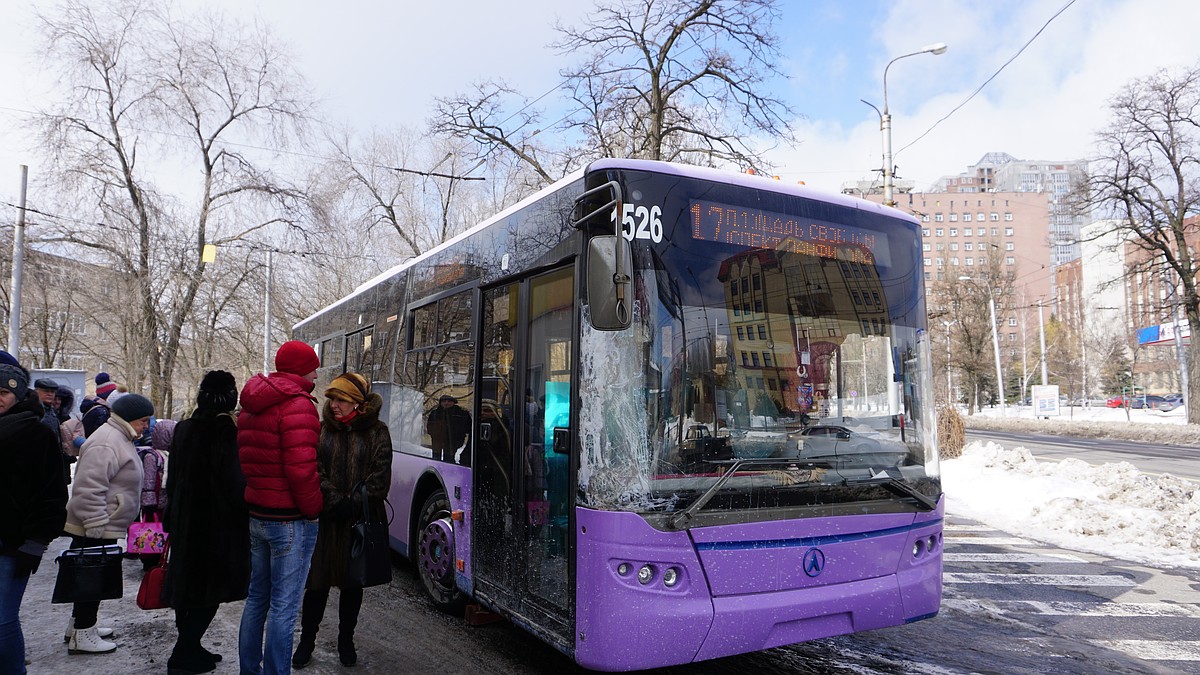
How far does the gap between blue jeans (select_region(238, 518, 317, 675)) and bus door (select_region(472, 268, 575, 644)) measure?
→ 124 centimetres

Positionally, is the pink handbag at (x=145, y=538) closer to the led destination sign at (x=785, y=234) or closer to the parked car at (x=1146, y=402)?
the led destination sign at (x=785, y=234)

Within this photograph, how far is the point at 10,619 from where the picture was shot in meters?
3.77

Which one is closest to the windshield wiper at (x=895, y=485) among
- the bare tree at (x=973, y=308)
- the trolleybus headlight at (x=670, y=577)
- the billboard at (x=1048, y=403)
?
the trolleybus headlight at (x=670, y=577)

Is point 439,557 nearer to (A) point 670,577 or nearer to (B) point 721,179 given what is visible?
(A) point 670,577

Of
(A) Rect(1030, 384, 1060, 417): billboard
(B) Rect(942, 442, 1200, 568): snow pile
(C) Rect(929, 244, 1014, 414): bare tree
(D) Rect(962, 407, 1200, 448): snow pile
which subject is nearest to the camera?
(B) Rect(942, 442, 1200, 568): snow pile

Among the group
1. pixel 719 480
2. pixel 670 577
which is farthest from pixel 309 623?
pixel 719 480

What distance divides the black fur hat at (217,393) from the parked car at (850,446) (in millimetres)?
3264

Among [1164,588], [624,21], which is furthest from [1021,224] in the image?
[1164,588]

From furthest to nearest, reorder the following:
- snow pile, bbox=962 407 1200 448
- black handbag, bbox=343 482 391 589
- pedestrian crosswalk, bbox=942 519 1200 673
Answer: snow pile, bbox=962 407 1200 448 < pedestrian crosswalk, bbox=942 519 1200 673 < black handbag, bbox=343 482 391 589

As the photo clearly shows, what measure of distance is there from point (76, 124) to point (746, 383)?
27.4 meters

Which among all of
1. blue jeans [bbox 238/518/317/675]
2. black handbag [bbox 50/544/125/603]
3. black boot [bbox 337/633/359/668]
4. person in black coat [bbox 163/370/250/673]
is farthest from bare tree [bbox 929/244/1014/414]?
black handbag [bbox 50/544/125/603]

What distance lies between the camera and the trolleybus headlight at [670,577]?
3.87 metres

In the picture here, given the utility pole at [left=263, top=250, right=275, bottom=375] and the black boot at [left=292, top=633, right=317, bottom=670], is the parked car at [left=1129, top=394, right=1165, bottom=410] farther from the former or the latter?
the black boot at [left=292, top=633, right=317, bottom=670]

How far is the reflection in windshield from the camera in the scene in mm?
3949
